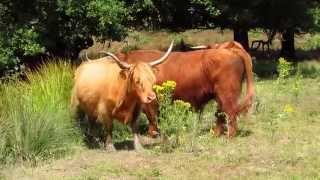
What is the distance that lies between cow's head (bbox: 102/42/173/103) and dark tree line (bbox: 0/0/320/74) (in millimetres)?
5890

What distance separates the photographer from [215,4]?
18.4 m

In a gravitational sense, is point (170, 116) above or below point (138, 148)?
above

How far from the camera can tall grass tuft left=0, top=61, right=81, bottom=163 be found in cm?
862

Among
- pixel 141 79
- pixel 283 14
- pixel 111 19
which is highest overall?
pixel 111 19

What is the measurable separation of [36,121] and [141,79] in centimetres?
139

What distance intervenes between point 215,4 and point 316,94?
465 centimetres

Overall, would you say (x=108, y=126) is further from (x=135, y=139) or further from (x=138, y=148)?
(x=138, y=148)

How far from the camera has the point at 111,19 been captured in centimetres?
1631

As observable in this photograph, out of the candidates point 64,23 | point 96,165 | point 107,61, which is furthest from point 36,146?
point 64,23

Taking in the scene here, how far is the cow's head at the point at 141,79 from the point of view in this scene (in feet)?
29.5

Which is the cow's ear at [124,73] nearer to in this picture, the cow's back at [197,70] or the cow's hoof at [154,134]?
the cow's back at [197,70]

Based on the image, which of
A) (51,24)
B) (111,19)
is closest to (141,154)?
(111,19)

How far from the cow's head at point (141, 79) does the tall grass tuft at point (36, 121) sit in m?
1.05

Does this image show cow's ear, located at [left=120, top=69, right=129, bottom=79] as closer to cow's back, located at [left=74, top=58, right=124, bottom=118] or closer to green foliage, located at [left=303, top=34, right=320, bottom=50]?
cow's back, located at [left=74, top=58, right=124, bottom=118]
